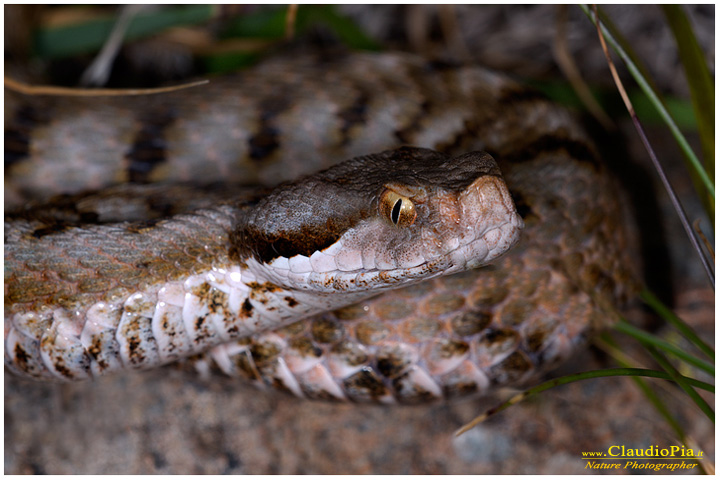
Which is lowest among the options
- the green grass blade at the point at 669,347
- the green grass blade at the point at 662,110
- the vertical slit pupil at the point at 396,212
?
the green grass blade at the point at 669,347

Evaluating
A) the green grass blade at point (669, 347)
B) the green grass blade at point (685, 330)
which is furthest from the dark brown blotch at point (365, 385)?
the green grass blade at point (685, 330)

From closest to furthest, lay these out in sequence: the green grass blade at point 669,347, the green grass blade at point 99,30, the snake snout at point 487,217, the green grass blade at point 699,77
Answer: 1. the snake snout at point 487,217
2. the green grass blade at point 669,347
3. the green grass blade at point 699,77
4. the green grass blade at point 99,30

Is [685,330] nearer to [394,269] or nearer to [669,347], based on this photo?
[669,347]

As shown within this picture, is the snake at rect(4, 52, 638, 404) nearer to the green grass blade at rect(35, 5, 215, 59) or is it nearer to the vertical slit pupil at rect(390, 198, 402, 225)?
the vertical slit pupil at rect(390, 198, 402, 225)

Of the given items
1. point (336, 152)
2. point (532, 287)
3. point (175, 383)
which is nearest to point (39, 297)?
point (175, 383)

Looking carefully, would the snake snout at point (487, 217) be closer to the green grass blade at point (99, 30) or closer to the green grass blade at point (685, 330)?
the green grass blade at point (685, 330)

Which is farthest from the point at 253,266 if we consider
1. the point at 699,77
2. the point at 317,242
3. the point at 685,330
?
the point at 699,77

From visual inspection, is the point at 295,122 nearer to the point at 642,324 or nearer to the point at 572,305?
the point at 572,305
